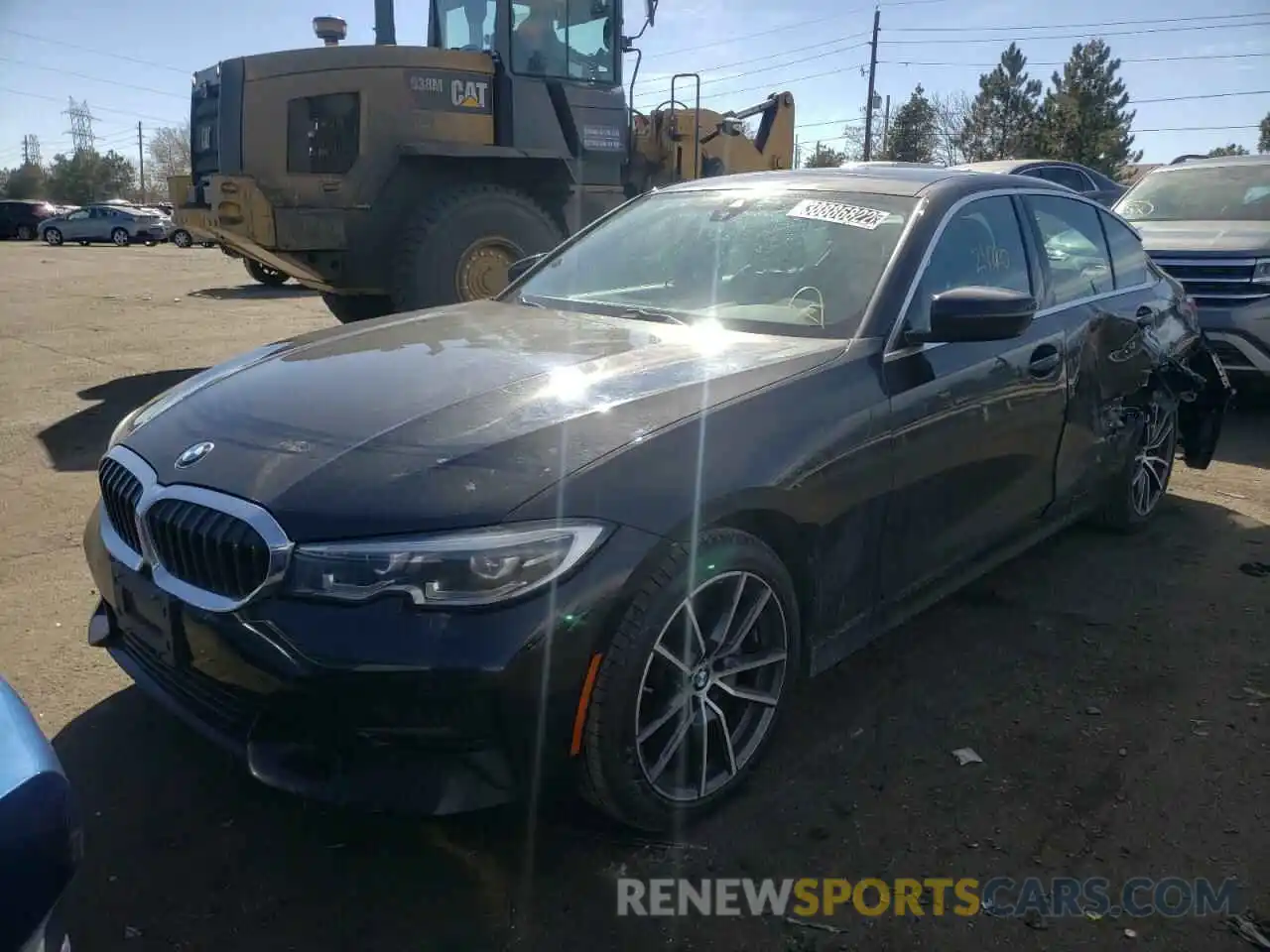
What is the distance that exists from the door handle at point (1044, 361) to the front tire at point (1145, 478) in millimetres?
1048

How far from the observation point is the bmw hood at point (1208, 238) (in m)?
7.16

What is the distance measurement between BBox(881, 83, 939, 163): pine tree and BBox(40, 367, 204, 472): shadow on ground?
160 feet

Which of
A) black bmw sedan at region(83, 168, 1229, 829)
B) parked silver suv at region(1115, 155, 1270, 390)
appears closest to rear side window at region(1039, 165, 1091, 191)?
parked silver suv at region(1115, 155, 1270, 390)

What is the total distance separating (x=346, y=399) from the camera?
8.82ft

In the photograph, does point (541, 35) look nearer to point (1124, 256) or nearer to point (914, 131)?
point (1124, 256)

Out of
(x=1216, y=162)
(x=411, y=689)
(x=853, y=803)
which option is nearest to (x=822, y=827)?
(x=853, y=803)

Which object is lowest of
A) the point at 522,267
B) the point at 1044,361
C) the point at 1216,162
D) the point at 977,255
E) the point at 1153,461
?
the point at 1153,461

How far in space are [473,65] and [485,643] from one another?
7.96 m

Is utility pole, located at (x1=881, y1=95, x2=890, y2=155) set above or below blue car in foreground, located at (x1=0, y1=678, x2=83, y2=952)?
above

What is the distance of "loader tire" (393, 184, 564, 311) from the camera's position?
27.2 feet

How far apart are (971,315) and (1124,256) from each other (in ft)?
7.16

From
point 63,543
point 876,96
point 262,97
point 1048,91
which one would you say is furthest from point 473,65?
point 1048,91

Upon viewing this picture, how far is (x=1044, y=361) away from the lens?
377cm

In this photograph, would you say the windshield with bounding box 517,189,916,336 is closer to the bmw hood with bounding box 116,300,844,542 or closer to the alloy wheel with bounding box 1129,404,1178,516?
the bmw hood with bounding box 116,300,844,542
